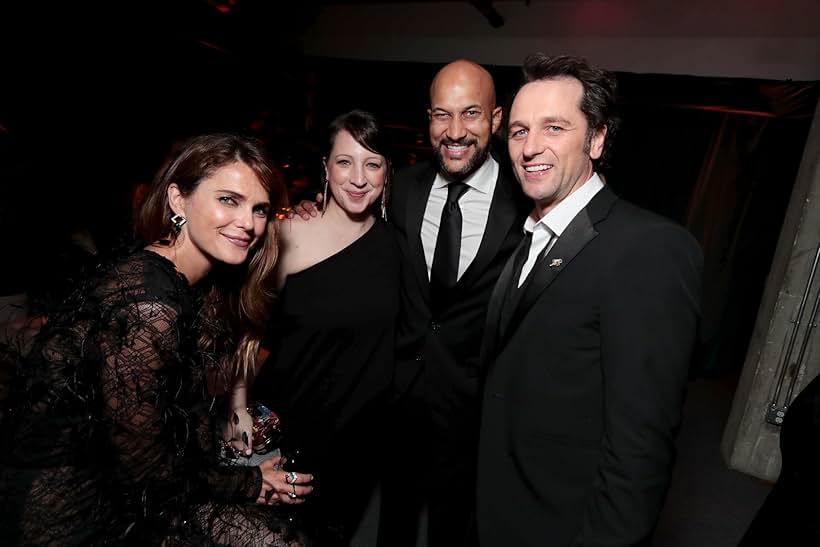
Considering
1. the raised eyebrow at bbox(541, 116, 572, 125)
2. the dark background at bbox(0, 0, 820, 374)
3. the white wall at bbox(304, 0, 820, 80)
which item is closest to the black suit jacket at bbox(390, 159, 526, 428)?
the raised eyebrow at bbox(541, 116, 572, 125)

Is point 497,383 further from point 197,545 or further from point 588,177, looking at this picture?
point 197,545

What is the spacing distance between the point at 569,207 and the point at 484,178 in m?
0.73

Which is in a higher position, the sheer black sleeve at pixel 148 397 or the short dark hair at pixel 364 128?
the short dark hair at pixel 364 128

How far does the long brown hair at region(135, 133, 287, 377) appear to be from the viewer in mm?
1504

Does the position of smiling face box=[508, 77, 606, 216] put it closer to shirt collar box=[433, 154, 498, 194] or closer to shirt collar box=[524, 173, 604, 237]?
shirt collar box=[524, 173, 604, 237]

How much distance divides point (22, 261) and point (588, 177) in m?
2.82

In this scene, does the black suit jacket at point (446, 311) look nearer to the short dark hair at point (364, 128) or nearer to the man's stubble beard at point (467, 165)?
the man's stubble beard at point (467, 165)

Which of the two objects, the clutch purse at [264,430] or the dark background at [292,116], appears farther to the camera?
the dark background at [292,116]

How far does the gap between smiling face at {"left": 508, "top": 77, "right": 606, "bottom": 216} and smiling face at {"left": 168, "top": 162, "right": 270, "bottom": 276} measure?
2.64 ft

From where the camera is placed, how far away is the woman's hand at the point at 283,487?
1545 millimetres

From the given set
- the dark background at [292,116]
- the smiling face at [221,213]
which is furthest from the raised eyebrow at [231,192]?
the dark background at [292,116]

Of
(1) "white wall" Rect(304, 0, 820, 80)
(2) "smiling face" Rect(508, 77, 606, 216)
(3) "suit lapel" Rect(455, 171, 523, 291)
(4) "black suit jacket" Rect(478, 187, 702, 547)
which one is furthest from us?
(1) "white wall" Rect(304, 0, 820, 80)

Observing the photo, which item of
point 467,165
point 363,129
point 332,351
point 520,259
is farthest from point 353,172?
point 520,259

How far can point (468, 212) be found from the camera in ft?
6.48
